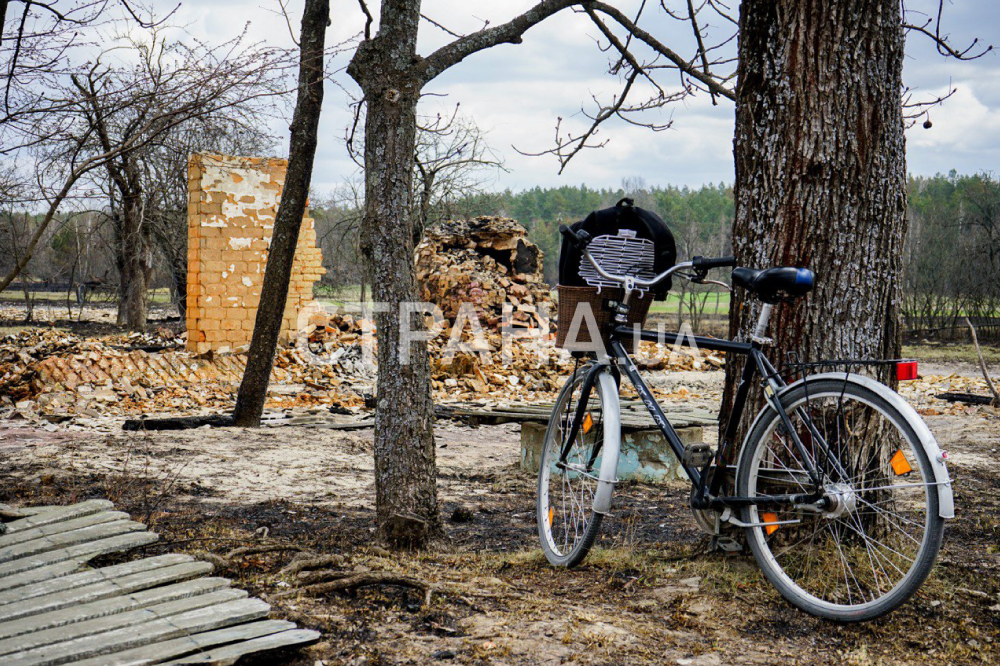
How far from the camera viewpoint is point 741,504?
315 centimetres

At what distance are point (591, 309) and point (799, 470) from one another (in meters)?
1.10

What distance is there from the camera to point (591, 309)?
12.1ft

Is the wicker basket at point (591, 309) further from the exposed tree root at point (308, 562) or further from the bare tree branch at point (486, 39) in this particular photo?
the bare tree branch at point (486, 39)

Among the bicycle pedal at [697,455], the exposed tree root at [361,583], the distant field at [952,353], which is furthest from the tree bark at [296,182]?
the distant field at [952,353]

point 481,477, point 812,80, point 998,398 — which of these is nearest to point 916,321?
point 998,398

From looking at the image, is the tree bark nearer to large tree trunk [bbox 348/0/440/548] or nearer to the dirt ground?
the dirt ground

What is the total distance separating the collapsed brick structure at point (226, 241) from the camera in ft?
40.4

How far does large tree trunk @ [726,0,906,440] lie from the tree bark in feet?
16.9

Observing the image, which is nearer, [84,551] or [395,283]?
[84,551]

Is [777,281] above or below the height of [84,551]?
above

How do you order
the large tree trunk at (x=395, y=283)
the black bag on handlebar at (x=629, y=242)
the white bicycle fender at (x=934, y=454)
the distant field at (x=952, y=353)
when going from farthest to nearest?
the distant field at (x=952, y=353) < the large tree trunk at (x=395, y=283) < the black bag on handlebar at (x=629, y=242) < the white bicycle fender at (x=934, y=454)

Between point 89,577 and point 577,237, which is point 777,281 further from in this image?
A: point 89,577

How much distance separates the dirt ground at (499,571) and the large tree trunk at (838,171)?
1.05 meters

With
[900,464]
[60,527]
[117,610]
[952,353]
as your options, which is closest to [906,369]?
[900,464]
